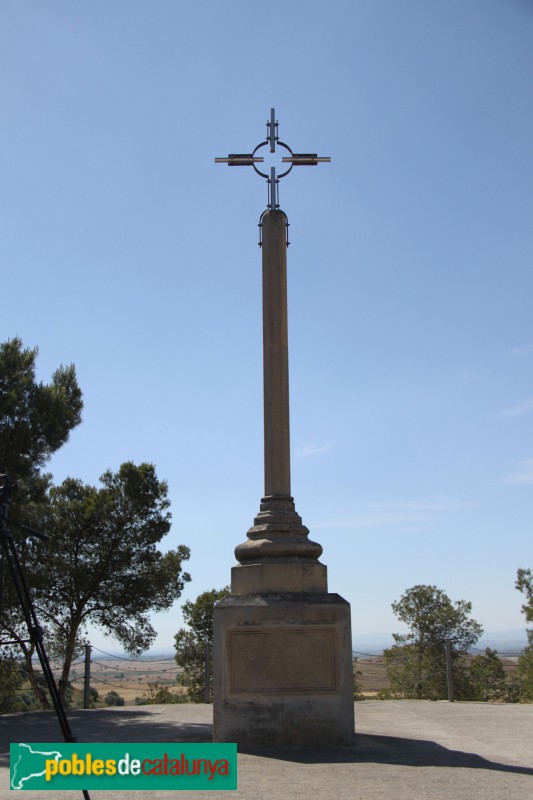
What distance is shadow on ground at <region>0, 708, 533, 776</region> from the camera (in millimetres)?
7195

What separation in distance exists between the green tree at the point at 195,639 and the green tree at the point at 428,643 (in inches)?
188

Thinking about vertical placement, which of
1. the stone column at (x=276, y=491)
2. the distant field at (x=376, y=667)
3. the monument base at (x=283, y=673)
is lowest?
the distant field at (x=376, y=667)

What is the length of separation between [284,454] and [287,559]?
1348 mm

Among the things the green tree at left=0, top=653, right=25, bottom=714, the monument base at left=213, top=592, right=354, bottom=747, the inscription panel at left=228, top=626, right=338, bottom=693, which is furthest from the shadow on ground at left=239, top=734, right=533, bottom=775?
the green tree at left=0, top=653, right=25, bottom=714

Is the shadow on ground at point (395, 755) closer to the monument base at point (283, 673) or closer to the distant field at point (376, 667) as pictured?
the monument base at point (283, 673)

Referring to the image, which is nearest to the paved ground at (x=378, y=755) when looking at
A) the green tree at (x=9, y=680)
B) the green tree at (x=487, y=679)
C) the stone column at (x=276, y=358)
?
the green tree at (x=9, y=680)

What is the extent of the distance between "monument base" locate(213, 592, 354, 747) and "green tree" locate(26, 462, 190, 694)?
7501mm

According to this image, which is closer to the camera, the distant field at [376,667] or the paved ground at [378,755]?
the paved ground at [378,755]

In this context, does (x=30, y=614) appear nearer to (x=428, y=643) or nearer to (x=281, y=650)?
(x=281, y=650)

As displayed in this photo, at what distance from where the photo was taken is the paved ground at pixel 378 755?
233 inches

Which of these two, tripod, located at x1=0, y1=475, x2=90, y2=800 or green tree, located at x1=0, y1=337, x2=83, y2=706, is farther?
green tree, located at x1=0, y1=337, x2=83, y2=706

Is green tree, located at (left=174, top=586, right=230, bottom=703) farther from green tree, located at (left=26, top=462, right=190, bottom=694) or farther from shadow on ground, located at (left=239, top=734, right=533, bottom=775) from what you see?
Answer: shadow on ground, located at (left=239, top=734, right=533, bottom=775)

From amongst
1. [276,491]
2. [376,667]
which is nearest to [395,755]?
[276,491]

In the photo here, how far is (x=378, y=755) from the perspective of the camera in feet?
24.7
